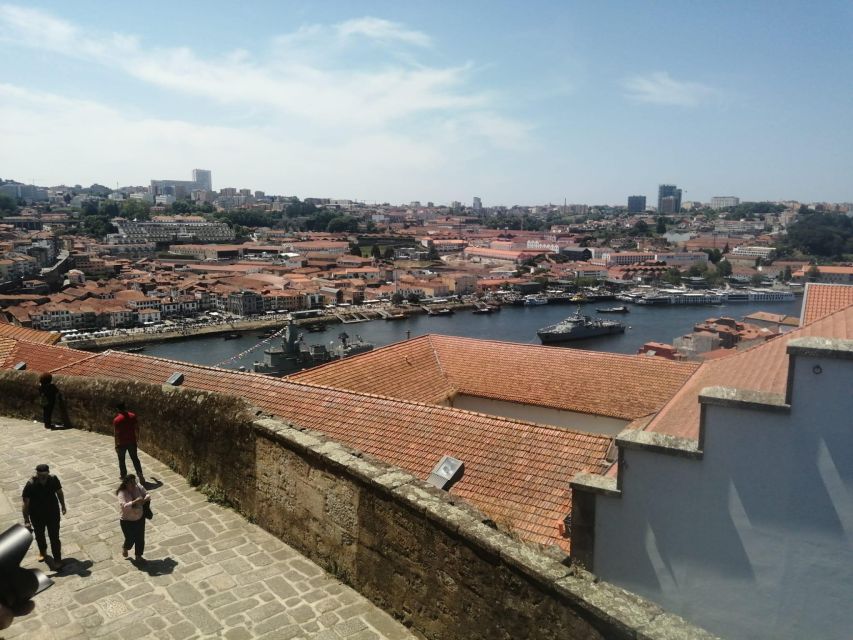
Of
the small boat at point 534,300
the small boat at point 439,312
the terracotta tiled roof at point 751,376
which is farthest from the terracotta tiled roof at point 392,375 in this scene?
the small boat at point 534,300

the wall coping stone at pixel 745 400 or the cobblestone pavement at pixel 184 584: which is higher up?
the wall coping stone at pixel 745 400

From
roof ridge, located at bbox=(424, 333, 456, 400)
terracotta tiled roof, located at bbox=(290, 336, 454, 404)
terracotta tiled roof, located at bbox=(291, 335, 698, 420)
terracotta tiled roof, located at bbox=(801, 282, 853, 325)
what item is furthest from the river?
terracotta tiled roof, located at bbox=(801, 282, 853, 325)

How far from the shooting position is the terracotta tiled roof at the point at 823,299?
599cm

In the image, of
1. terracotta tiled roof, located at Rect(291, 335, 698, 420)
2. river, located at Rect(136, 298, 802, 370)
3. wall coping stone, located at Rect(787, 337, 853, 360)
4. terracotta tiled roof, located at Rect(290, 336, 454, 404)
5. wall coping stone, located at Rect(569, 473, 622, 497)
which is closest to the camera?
wall coping stone, located at Rect(787, 337, 853, 360)

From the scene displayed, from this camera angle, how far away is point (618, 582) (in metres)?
4.04

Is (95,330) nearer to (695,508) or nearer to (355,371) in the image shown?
(355,371)

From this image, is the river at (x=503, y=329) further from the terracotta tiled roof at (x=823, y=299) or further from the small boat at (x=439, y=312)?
the terracotta tiled roof at (x=823, y=299)

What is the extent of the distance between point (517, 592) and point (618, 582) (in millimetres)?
1812

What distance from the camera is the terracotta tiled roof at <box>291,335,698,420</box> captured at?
823cm

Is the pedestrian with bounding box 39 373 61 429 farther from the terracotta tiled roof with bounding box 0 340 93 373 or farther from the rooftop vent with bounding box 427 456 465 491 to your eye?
the terracotta tiled roof with bounding box 0 340 93 373

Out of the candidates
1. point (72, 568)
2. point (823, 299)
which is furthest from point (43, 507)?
point (823, 299)

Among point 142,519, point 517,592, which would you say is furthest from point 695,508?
point 142,519

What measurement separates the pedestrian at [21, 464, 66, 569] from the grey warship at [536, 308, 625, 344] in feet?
143

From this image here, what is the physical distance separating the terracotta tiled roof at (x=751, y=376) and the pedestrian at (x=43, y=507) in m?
3.42
